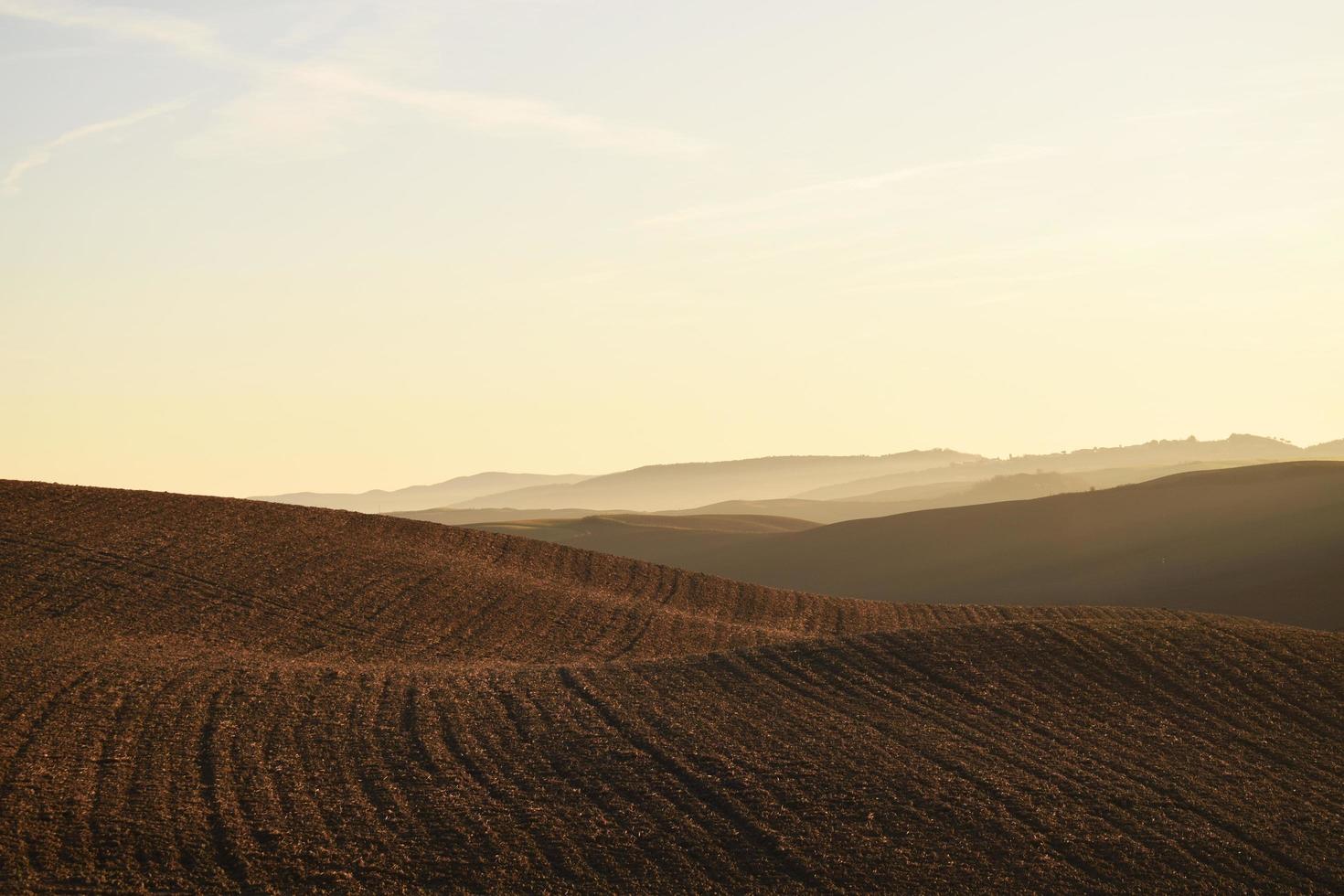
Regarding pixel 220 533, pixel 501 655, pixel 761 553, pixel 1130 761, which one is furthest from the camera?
pixel 761 553

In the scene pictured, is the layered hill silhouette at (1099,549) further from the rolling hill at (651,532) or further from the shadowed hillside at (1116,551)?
the rolling hill at (651,532)

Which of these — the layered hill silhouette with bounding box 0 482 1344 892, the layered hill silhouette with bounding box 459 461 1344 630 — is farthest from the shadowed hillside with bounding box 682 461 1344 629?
the layered hill silhouette with bounding box 0 482 1344 892

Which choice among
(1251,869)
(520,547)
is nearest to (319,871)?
(1251,869)

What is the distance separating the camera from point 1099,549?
61.4 meters

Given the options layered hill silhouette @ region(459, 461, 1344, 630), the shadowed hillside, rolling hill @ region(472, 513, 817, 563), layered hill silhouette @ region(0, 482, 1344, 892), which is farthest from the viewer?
rolling hill @ region(472, 513, 817, 563)

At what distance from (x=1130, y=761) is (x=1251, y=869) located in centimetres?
399

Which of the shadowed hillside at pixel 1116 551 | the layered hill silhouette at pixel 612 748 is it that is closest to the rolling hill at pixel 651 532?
the shadowed hillside at pixel 1116 551

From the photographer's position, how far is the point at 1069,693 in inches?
882

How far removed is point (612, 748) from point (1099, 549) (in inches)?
1867

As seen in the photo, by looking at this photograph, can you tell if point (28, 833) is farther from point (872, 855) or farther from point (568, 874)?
point (872, 855)

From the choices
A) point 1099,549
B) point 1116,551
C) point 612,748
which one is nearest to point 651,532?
point 1099,549

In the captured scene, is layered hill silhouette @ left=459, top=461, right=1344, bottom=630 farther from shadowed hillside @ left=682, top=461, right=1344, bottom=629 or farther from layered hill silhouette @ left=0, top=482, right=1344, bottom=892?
layered hill silhouette @ left=0, top=482, right=1344, bottom=892

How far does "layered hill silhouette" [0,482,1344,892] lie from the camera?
48.4 ft

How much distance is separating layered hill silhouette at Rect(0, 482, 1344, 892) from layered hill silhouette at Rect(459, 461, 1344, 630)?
21.4 m
